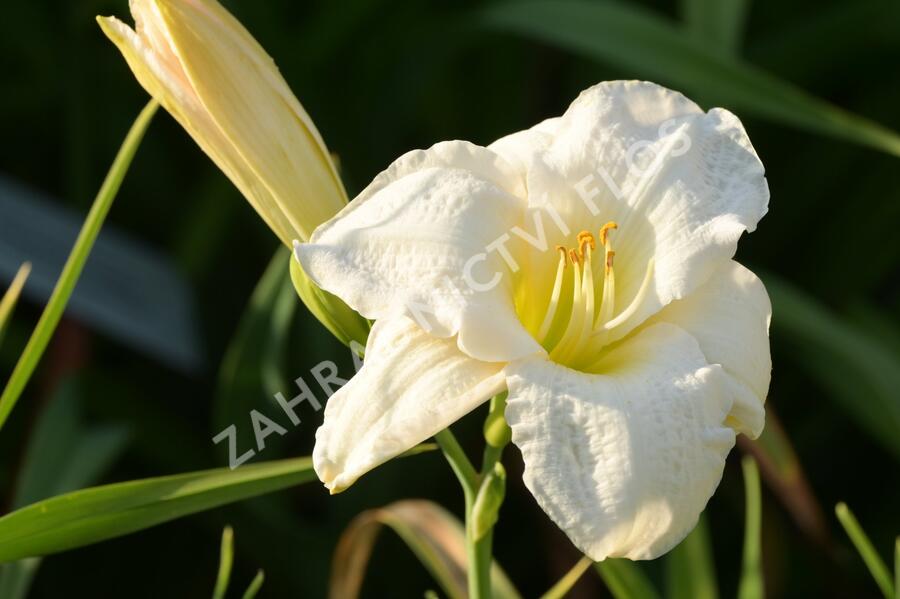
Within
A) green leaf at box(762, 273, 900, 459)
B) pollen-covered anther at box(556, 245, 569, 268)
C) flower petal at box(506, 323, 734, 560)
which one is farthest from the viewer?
green leaf at box(762, 273, 900, 459)

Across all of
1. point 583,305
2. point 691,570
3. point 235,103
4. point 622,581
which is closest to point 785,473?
point 691,570

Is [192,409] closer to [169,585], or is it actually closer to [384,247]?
[169,585]

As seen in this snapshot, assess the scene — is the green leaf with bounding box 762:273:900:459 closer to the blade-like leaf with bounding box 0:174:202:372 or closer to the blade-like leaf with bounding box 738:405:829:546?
the blade-like leaf with bounding box 738:405:829:546

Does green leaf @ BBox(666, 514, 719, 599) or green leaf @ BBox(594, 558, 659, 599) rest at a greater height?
green leaf @ BBox(594, 558, 659, 599)

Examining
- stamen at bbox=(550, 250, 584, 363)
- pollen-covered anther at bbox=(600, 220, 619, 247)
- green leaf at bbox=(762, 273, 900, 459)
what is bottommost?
green leaf at bbox=(762, 273, 900, 459)

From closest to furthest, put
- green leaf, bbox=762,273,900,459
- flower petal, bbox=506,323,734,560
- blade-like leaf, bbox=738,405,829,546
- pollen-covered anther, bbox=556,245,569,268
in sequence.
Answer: flower petal, bbox=506,323,734,560, pollen-covered anther, bbox=556,245,569,268, blade-like leaf, bbox=738,405,829,546, green leaf, bbox=762,273,900,459

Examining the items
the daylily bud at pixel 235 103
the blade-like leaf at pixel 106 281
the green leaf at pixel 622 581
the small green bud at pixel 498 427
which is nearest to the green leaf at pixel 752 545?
the green leaf at pixel 622 581

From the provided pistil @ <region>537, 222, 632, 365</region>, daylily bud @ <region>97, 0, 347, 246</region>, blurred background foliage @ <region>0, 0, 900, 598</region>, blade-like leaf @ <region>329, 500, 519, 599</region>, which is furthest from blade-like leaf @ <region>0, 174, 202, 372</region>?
pistil @ <region>537, 222, 632, 365</region>

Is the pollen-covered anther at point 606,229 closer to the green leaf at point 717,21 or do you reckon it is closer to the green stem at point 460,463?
the green stem at point 460,463
